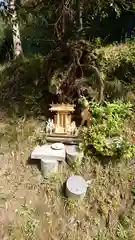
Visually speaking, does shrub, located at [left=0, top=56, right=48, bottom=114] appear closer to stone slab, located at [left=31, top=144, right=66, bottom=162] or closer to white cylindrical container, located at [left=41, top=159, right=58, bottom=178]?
stone slab, located at [left=31, top=144, right=66, bottom=162]

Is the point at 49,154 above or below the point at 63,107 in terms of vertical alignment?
below

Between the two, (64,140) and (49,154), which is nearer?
(49,154)

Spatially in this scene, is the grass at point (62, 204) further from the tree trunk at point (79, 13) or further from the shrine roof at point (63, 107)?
the tree trunk at point (79, 13)

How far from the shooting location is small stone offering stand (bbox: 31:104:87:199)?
2.41 meters

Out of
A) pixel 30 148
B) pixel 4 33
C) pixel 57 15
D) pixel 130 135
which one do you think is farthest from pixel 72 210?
pixel 4 33

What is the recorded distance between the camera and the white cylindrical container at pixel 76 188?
235 cm

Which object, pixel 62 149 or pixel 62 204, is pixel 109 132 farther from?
pixel 62 204

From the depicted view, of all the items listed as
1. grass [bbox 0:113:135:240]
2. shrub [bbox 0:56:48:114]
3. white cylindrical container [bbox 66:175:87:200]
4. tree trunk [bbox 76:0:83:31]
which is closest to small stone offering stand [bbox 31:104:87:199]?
white cylindrical container [bbox 66:175:87:200]

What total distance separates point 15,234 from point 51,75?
182 cm

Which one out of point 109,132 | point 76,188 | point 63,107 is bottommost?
point 76,188

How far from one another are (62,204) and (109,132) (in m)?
0.94

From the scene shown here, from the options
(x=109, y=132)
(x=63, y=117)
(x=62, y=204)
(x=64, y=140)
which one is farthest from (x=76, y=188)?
(x=63, y=117)

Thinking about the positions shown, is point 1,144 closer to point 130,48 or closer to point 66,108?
point 66,108

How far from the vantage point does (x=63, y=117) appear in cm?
292
